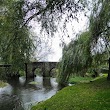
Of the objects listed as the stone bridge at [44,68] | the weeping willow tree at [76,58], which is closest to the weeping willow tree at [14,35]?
the weeping willow tree at [76,58]

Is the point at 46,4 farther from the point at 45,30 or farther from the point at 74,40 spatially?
the point at 74,40

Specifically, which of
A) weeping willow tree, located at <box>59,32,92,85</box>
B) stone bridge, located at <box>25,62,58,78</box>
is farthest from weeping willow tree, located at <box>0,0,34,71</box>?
stone bridge, located at <box>25,62,58,78</box>

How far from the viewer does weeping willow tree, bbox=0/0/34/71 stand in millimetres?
6453

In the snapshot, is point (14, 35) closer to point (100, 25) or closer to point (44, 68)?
point (100, 25)

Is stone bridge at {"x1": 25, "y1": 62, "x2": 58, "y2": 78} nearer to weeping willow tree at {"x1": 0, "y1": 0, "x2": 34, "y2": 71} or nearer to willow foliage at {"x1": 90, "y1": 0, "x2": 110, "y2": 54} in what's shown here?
willow foliage at {"x1": 90, "y1": 0, "x2": 110, "y2": 54}

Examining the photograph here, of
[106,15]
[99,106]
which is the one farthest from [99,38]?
[99,106]

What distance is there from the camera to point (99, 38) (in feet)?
50.8

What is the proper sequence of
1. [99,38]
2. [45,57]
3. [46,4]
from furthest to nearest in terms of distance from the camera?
[45,57] < [99,38] < [46,4]

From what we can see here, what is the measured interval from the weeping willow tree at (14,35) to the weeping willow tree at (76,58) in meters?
9.89

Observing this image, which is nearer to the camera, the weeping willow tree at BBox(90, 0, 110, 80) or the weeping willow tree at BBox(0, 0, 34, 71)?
the weeping willow tree at BBox(0, 0, 34, 71)

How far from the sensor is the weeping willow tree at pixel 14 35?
6.45 m

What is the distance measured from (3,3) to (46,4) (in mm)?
1360

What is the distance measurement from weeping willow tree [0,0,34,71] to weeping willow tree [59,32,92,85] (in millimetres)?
9888

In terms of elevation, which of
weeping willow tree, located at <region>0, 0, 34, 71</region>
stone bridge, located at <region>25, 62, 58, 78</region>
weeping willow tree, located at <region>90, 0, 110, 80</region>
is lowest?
stone bridge, located at <region>25, 62, 58, 78</region>
